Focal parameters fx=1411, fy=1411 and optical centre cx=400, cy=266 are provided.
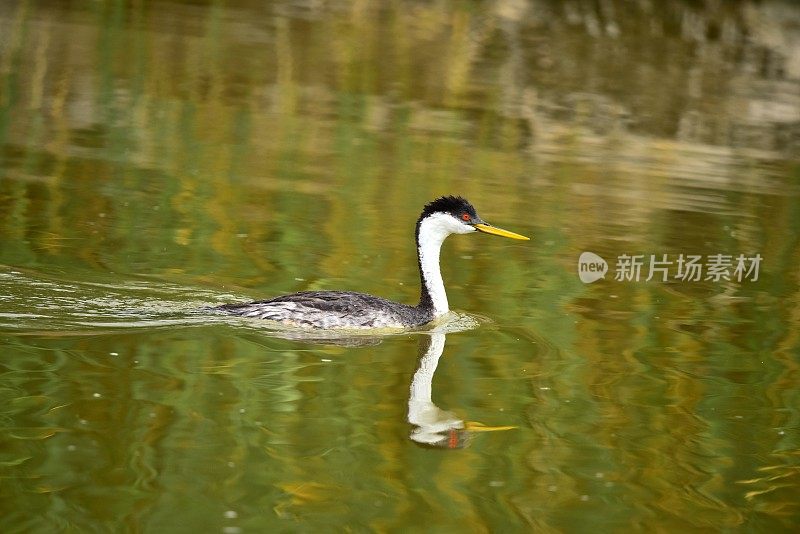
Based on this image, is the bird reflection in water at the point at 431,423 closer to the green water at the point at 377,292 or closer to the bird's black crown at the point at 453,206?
the green water at the point at 377,292

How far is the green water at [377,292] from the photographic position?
7.30 m

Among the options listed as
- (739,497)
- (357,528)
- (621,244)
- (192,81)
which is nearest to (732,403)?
(739,497)

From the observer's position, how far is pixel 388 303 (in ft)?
34.3

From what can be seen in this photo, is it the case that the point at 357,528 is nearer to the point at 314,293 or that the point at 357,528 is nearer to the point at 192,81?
the point at 314,293

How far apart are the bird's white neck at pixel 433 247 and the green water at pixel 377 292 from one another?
0.34m

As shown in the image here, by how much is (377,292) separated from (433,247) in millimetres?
780

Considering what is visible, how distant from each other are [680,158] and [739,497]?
473 inches

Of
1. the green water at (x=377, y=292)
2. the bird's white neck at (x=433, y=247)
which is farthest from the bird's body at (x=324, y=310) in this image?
the bird's white neck at (x=433, y=247)

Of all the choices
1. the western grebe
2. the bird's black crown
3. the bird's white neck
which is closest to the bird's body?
the western grebe

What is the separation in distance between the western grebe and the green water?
197mm

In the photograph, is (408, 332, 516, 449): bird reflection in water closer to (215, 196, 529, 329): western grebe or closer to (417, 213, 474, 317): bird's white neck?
(215, 196, 529, 329): western grebe

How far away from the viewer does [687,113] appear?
890 inches

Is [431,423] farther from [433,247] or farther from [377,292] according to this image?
[377,292]

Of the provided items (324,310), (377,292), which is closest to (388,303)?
(324,310)
